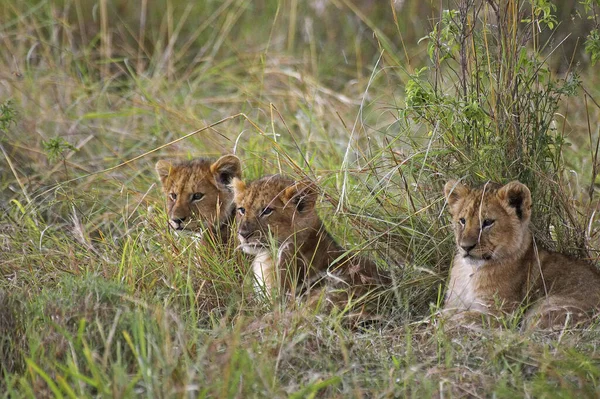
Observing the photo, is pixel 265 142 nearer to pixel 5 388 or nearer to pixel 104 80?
pixel 104 80

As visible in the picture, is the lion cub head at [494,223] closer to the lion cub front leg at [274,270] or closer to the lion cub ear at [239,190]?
the lion cub front leg at [274,270]

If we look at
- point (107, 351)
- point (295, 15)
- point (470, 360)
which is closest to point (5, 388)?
point (107, 351)

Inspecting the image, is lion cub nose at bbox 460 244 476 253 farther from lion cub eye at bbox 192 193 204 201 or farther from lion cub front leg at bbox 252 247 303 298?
lion cub eye at bbox 192 193 204 201

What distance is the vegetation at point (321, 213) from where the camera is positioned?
4.56 meters

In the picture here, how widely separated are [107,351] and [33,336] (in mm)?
623

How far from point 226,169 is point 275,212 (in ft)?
2.13

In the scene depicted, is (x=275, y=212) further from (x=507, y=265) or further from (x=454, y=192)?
(x=507, y=265)

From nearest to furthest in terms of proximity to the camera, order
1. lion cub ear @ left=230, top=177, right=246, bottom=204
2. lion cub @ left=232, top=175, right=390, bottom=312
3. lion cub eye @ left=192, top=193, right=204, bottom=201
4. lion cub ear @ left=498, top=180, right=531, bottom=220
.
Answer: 1. lion cub ear @ left=498, top=180, right=531, bottom=220
2. lion cub @ left=232, top=175, right=390, bottom=312
3. lion cub ear @ left=230, top=177, right=246, bottom=204
4. lion cub eye @ left=192, top=193, right=204, bottom=201

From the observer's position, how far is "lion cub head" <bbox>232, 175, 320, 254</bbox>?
6.21m

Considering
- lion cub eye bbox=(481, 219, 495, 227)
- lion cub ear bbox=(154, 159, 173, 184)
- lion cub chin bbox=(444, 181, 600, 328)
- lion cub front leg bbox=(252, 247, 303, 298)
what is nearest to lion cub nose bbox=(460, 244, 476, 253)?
lion cub chin bbox=(444, 181, 600, 328)

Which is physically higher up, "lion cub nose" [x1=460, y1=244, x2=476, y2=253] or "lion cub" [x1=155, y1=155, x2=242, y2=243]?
"lion cub nose" [x1=460, y1=244, x2=476, y2=253]

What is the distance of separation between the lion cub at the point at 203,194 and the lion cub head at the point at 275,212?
38 centimetres

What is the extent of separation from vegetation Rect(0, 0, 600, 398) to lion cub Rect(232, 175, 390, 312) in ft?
0.46

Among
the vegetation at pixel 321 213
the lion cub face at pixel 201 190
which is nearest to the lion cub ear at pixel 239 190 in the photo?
the lion cub face at pixel 201 190
